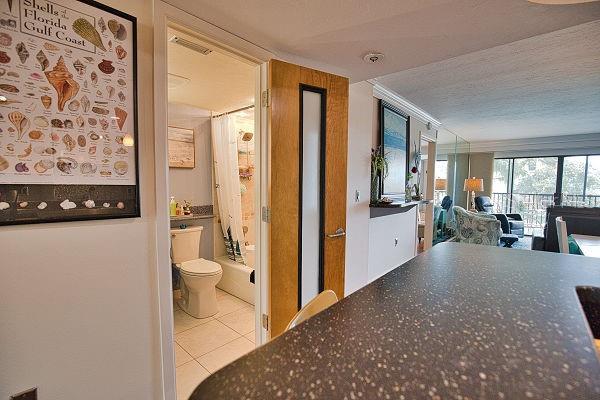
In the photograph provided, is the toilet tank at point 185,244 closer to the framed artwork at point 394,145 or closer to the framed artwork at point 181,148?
the framed artwork at point 181,148

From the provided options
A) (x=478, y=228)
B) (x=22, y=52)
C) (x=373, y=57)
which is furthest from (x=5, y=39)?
(x=478, y=228)

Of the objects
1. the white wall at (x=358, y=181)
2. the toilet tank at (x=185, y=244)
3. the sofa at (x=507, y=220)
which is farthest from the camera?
the sofa at (x=507, y=220)

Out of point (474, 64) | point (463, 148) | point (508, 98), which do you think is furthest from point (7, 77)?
point (463, 148)

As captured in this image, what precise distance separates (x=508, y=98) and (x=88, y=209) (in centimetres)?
453

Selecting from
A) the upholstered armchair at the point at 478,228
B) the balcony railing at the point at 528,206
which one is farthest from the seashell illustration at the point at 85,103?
the balcony railing at the point at 528,206

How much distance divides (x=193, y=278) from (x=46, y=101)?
189 centimetres

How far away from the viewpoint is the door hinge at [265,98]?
1737 mm

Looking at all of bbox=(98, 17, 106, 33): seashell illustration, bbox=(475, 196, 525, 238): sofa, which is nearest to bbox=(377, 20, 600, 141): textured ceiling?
bbox=(475, 196, 525, 238): sofa

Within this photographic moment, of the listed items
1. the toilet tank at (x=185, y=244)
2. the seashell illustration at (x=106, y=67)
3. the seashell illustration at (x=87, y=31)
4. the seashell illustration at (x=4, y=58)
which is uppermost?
the seashell illustration at (x=87, y=31)

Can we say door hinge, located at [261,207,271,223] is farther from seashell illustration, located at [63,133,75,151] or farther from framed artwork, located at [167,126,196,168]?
framed artwork, located at [167,126,196,168]

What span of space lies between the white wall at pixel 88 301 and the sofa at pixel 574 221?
393cm

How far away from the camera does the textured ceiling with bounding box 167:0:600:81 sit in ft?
4.27

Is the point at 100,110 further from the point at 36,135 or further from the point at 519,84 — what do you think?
the point at 519,84

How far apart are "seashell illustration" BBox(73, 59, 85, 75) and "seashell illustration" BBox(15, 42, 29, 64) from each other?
0.14 meters
